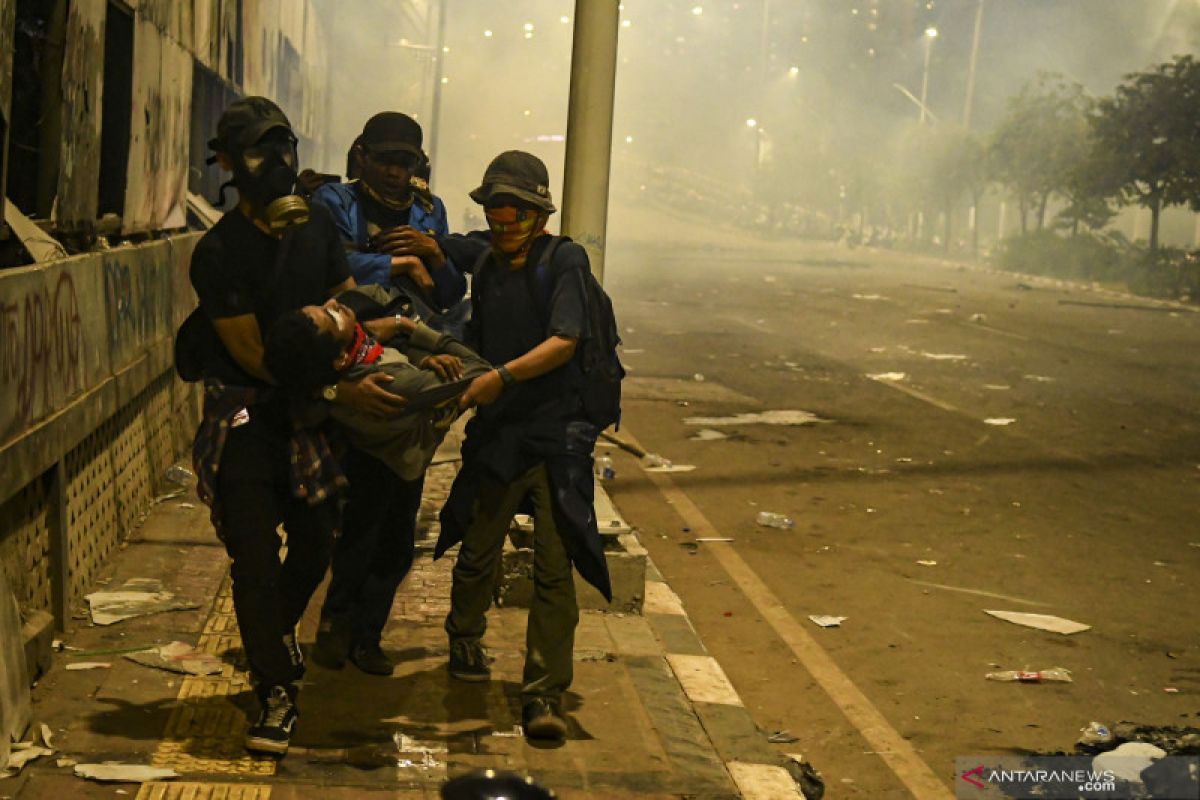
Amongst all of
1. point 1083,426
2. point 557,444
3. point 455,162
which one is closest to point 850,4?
point 455,162

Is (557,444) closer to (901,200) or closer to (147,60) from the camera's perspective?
(147,60)

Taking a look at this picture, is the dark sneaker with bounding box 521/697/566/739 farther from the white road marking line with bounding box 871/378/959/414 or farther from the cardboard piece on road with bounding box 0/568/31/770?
the white road marking line with bounding box 871/378/959/414

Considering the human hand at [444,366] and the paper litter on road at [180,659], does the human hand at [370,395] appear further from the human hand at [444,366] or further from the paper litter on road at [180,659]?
the paper litter on road at [180,659]

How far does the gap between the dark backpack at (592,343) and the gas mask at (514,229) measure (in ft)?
0.22

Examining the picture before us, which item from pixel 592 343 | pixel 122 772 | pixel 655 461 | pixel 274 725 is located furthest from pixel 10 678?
pixel 655 461

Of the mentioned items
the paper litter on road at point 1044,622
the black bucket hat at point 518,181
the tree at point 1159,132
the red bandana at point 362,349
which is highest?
the tree at point 1159,132

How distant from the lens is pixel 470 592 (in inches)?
218

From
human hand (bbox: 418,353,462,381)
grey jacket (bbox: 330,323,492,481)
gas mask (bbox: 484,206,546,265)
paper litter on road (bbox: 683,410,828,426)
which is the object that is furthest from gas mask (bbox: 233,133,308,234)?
paper litter on road (bbox: 683,410,828,426)

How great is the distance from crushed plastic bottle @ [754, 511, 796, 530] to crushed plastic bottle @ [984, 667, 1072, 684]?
2869 millimetres

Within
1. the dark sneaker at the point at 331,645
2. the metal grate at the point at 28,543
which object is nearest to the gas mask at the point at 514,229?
the dark sneaker at the point at 331,645

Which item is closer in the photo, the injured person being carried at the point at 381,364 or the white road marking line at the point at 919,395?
the injured person being carried at the point at 381,364

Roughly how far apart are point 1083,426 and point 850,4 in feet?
475

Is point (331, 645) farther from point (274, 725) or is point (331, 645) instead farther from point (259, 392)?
point (259, 392)

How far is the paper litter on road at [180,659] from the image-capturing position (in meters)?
5.63
